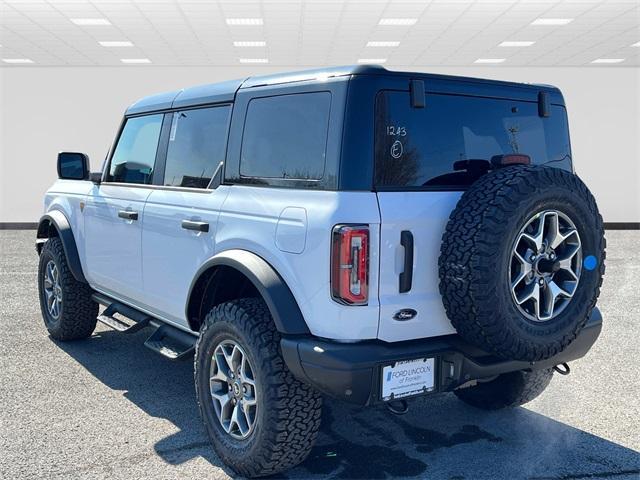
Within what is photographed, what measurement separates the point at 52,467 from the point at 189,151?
71.2 inches

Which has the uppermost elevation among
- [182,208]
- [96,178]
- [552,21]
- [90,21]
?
[552,21]

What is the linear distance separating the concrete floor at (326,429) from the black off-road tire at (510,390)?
0.08 metres

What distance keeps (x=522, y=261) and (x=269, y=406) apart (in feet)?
4.09

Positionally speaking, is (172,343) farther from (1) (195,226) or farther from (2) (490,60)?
(2) (490,60)

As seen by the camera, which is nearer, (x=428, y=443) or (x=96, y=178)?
(x=428, y=443)

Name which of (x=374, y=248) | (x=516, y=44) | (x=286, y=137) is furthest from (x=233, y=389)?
(x=516, y=44)

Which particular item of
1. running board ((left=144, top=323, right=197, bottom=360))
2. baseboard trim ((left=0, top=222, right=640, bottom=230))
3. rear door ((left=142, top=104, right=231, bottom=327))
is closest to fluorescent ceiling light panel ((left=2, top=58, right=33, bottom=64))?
baseboard trim ((left=0, top=222, right=640, bottom=230))

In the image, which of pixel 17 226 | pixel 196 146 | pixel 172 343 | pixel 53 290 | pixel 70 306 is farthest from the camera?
pixel 17 226

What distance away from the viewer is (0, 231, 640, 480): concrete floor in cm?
307

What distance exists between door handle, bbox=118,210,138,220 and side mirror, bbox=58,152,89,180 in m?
0.85

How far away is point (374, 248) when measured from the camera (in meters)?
2.56

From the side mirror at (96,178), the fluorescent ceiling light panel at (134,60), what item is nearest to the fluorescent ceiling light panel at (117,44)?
the fluorescent ceiling light panel at (134,60)

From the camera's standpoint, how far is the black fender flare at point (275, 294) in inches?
106

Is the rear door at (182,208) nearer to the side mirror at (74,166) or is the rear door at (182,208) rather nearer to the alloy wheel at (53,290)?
the side mirror at (74,166)
